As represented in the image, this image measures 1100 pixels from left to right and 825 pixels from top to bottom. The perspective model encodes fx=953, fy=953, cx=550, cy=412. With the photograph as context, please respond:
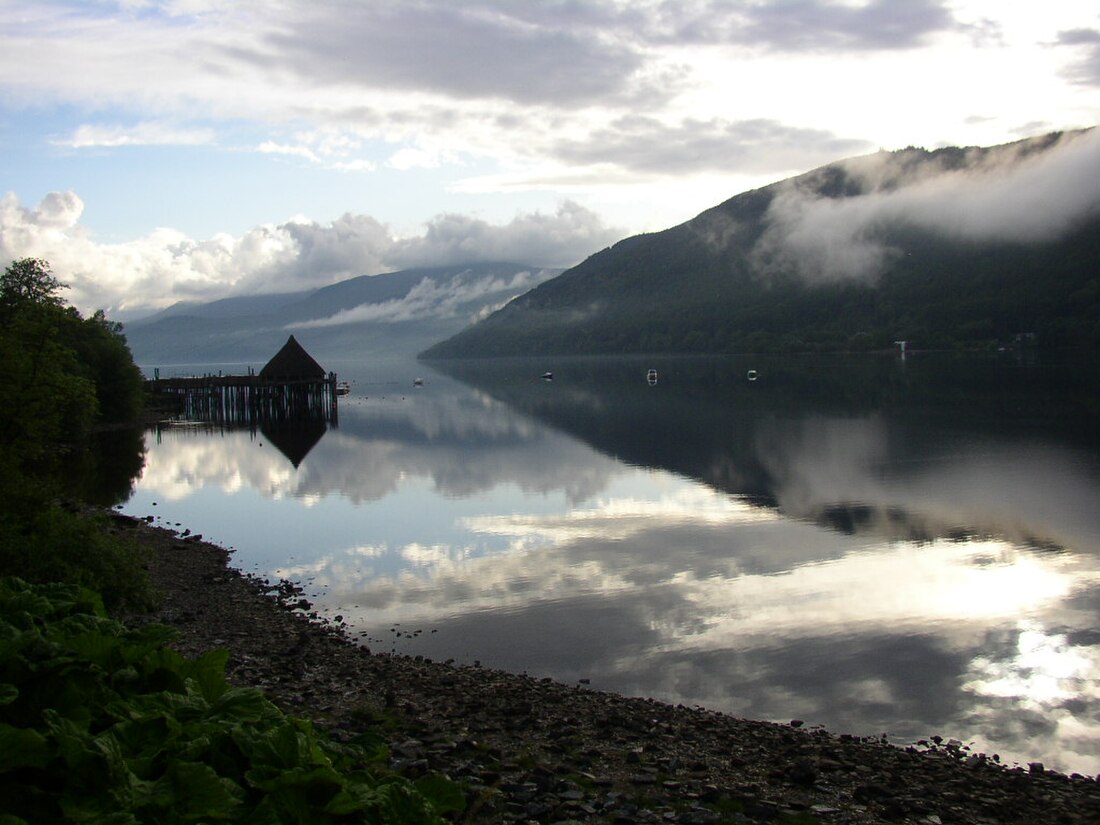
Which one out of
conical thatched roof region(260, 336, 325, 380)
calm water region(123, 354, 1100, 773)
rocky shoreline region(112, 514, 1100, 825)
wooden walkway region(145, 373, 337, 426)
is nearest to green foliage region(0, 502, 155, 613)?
rocky shoreline region(112, 514, 1100, 825)

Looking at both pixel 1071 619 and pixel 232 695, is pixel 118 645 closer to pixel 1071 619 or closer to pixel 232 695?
pixel 232 695

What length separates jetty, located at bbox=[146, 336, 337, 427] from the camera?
270 ft

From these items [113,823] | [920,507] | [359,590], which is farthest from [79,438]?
[113,823]

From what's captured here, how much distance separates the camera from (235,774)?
6.52 metres

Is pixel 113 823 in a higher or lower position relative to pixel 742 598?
higher

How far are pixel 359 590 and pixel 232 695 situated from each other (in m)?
14.4

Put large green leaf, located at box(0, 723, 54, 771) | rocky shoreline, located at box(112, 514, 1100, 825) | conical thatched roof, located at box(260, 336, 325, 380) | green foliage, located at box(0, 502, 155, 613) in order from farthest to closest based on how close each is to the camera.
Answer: conical thatched roof, located at box(260, 336, 325, 380)
green foliage, located at box(0, 502, 155, 613)
rocky shoreline, located at box(112, 514, 1100, 825)
large green leaf, located at box(0, 723, 54, 771)

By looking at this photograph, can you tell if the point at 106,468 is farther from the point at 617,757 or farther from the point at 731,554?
the point at 617,757

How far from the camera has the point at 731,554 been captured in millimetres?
24203

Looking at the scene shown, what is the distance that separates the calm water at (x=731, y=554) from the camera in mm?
14922

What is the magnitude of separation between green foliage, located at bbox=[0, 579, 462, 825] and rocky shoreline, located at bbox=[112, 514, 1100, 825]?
230cm

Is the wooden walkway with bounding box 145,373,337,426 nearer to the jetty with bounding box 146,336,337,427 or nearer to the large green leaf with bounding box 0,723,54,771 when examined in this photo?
the jetty with bounding box 146,336,337,427

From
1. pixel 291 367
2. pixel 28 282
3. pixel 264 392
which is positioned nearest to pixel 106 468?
pixel 28 282

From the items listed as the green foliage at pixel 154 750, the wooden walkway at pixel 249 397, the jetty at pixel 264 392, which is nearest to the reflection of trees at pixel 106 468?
the wooden walkway at pixel 249 397
